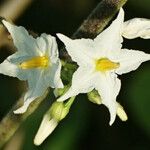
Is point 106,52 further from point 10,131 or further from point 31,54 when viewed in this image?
point 10,131

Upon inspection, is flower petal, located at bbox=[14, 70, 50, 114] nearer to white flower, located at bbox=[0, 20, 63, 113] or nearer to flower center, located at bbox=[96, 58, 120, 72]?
white flower, located at bbox=[0, 20, 63, 113]

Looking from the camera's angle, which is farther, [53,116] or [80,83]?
[53,116]

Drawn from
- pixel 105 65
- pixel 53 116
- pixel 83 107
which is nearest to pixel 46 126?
pixel 53 116

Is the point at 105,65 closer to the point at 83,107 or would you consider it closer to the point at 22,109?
the point at 22,109

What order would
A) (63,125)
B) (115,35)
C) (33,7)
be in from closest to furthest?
(115,35), (63,125), (33,7)

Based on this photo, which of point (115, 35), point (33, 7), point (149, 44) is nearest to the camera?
point (115, 35)

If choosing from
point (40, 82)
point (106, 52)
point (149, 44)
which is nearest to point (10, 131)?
point (40, 82)

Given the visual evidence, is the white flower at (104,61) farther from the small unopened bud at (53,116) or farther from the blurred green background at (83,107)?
the blurred green background at (83,107)
